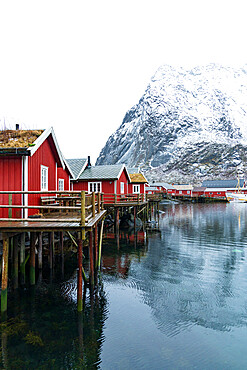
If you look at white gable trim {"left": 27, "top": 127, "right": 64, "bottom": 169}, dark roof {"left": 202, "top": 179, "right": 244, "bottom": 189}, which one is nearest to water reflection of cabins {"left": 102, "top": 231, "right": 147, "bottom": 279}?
white gable trim {"left": 27, "top": 127, "right": 64, "bottom": 169}

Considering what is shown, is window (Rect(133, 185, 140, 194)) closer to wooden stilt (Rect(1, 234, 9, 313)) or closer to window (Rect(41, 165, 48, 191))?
window (Rect(41, 165, 48, 191))

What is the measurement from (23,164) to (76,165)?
1815cm

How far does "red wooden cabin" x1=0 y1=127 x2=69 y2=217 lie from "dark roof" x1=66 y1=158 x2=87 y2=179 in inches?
544

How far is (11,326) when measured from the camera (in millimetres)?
8641

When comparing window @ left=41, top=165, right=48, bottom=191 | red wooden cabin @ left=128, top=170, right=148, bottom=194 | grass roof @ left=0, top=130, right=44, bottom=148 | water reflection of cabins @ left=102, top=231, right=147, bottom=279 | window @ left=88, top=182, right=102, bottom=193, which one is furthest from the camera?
red wooden cabin @ left=128, top=170, right=148, bottom=194

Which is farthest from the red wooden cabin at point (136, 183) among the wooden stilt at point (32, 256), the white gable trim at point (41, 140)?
the wooden stilt at point (32, 256)

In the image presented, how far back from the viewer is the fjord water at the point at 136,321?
7.37m

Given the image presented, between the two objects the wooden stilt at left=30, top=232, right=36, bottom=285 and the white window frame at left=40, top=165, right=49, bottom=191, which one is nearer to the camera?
the wooden stilt at left=30, top=232, right=36, bottom=285

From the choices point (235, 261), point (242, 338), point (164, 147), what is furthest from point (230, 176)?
point (242, 338)

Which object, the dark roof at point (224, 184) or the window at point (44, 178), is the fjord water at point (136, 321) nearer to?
the window at point (44, 178)

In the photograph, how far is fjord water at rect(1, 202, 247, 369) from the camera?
290 inches

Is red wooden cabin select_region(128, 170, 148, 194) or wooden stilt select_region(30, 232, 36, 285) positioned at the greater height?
red wooden cabin select_region(128, 170, 148, 194)

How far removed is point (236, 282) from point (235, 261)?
4.26 metres

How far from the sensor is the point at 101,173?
2958 cm
